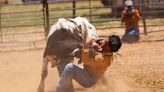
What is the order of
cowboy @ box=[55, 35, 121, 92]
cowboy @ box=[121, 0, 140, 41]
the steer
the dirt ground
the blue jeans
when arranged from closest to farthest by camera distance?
1. cowboy @ box=[55, 35, 121, 92]
2. the blue jeans
3. the steer
4. the dirt ground
5. cowboy @ box=[121, 0, 140, 41]

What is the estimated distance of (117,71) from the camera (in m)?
8.22

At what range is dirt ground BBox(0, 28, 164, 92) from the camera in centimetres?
677

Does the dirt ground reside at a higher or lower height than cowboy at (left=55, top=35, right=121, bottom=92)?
lower

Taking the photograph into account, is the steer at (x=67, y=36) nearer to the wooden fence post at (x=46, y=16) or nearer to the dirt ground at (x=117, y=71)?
the dirt ground at (x=117, y=71)

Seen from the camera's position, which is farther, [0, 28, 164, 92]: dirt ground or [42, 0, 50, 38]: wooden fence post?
[42, 0, 50, 38]: wooden fence post

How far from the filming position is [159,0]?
1650 cm

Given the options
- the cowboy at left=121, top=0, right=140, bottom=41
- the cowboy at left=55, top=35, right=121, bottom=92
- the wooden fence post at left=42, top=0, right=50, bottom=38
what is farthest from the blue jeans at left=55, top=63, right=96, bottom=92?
the cowboy at left=121, top=0, right=140, bottom=41

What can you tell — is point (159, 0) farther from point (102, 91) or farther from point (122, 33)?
point (102, 91)

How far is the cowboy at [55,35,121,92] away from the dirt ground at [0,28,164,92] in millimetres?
428

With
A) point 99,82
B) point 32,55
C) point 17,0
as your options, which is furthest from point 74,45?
point 17,0

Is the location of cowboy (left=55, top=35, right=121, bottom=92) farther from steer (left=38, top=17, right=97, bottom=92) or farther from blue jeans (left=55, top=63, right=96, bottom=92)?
steer (left=38, top=17, right=97, bottom=92)

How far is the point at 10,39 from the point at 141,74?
5.94m

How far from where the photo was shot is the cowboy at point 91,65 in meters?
5.13

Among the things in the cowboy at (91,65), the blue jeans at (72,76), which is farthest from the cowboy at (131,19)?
the blue jeans at (72,76)
